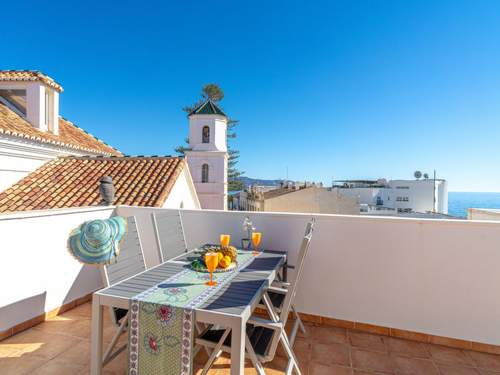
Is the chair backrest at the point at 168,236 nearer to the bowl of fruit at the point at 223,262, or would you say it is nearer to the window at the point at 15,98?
the bowl of fruit at the point at 223,262

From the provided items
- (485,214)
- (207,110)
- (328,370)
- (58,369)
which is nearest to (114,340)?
(58,369)

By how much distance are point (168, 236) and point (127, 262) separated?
797 mm

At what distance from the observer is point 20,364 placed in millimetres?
2449

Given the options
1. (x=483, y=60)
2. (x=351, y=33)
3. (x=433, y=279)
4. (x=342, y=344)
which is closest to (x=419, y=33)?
(x=351, y=33)

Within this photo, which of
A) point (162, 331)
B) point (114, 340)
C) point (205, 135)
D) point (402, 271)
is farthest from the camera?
point (205, 135)

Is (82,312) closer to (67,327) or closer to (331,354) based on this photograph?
(67,327)

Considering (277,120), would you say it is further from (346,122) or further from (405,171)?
(405,171)

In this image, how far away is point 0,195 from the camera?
6992 mm

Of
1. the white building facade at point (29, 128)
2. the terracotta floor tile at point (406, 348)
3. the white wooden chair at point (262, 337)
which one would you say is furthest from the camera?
the white building facade at point (29, 128)

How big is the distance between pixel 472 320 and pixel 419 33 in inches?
629

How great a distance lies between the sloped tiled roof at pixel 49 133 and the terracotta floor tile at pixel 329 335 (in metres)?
8.61

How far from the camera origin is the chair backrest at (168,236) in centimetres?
304

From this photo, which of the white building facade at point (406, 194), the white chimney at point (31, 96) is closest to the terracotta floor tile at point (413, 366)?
the white chimney at point (31, 96)

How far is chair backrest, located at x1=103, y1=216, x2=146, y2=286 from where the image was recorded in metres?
2.18
